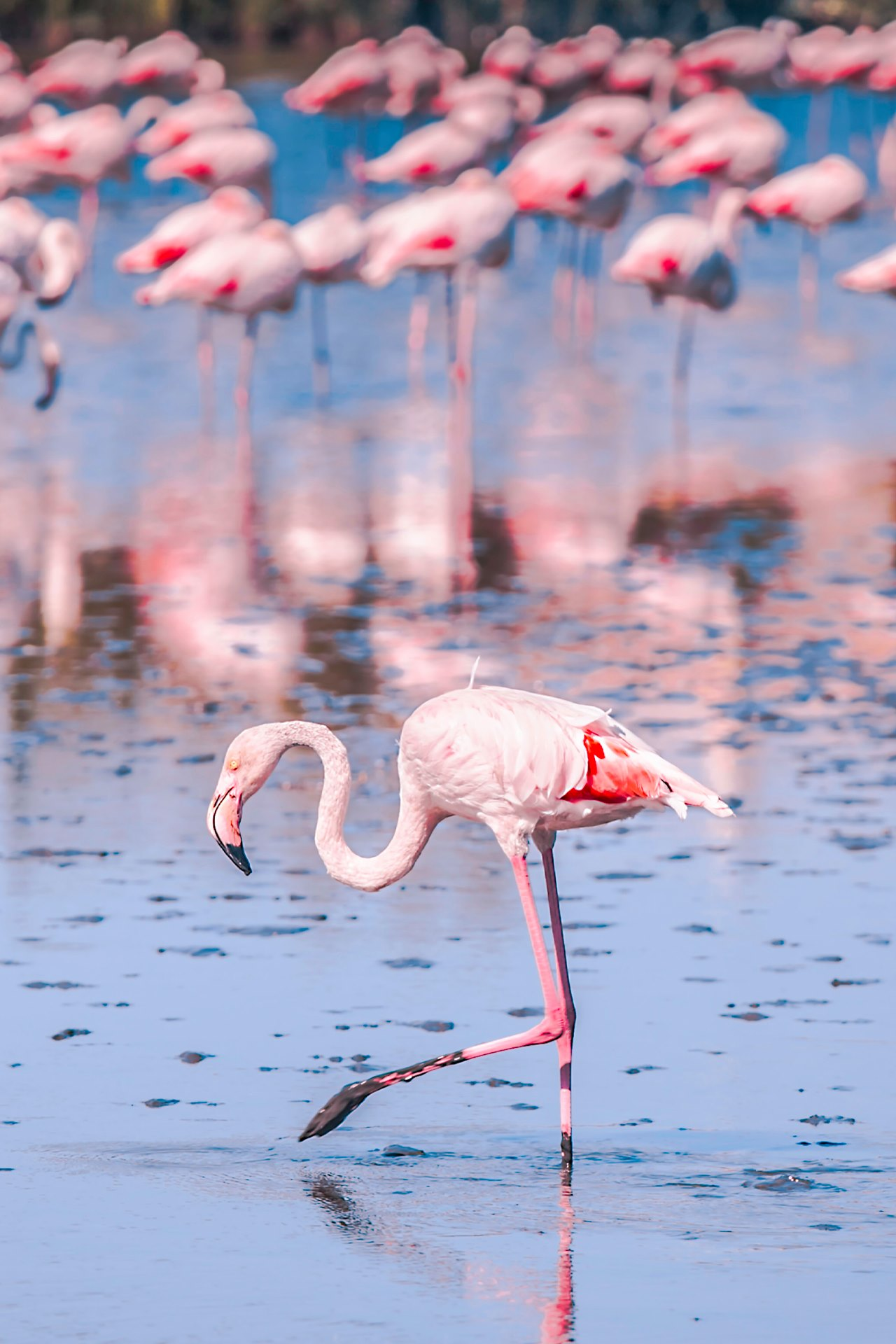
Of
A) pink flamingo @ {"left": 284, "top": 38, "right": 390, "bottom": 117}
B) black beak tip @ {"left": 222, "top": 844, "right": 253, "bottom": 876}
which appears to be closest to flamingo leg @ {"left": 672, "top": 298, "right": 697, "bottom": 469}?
pink flamingo @ {"left": 284, "top": 38, "right": 390, "bottom": 117}

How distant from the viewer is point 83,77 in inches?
997

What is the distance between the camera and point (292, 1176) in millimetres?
Answer: 4781

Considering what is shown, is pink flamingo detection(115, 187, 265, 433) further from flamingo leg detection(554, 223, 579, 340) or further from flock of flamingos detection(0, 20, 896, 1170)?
flamingo leg detection(554, 223, 579, 340)

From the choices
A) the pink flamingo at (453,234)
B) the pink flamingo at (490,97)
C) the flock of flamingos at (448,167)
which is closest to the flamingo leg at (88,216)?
the flock of flamingos at (448,167)

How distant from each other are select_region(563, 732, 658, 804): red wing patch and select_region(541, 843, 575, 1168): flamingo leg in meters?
0.17

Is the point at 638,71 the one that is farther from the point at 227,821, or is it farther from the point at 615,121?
the point at 227,821

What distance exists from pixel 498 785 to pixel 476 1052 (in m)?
0.51

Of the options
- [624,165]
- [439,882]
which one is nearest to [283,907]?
[439,882]

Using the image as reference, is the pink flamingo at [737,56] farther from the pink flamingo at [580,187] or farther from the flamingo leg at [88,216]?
the pink flamingo at [580,187]

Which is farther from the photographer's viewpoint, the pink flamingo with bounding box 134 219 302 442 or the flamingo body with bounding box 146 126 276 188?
the flamingo body with bounding box 146 126 276 188

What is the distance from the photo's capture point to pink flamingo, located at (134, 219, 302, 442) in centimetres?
1433

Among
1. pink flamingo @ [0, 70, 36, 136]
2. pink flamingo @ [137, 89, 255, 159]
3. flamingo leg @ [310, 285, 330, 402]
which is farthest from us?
pink flamingo @ [0, 70, 36, 136]

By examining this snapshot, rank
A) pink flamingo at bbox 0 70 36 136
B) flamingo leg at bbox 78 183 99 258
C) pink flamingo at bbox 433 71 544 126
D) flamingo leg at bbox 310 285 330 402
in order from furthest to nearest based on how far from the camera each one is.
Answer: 1. pink flamingo at bbox 0 70 36 136
2. pink flamingo at bbox 433 71 544 126
3. flamingo leg at bbox 78 183 99 258
4. flamingo leg at bbox 310 285 330 402

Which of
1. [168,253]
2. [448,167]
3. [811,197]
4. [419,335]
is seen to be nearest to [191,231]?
[168,253]
